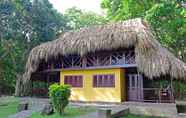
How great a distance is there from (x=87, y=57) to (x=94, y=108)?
3.84 metres

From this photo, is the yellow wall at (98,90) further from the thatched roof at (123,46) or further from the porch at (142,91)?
the thatched roof at (123,46)

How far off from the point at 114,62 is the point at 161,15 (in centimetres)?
628

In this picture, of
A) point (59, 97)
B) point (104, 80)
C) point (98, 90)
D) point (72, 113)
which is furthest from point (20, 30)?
point (59, 97)

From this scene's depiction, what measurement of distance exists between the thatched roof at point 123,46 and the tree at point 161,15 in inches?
135

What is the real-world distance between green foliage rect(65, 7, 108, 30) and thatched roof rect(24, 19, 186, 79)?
622 inches

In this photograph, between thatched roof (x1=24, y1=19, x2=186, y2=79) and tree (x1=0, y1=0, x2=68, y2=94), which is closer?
thatched roof (x1=24, y1=19, x2=186, y2=79)

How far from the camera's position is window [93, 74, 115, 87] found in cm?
1625

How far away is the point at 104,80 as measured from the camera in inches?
651

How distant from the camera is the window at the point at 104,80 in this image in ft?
53.3

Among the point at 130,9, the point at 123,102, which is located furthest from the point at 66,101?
the point at 130,9

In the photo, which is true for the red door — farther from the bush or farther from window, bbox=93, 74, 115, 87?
the bush

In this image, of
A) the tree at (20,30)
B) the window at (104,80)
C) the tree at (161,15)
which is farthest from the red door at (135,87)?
the tree at (20,30)

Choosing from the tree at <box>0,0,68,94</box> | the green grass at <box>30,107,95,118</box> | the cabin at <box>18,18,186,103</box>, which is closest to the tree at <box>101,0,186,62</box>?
the cabin at <box>18,18,186,103</box>

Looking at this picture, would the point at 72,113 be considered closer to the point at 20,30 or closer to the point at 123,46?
the point at 123,46
